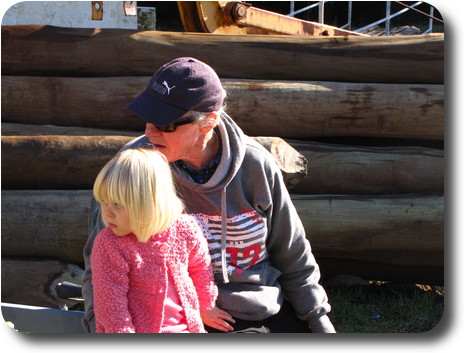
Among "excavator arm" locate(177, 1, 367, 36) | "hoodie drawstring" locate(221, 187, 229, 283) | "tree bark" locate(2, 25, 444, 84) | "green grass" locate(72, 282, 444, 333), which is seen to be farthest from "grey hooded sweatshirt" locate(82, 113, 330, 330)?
"excavator arm" locate(177, 1, 367, 36)

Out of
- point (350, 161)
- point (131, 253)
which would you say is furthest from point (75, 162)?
point (131, 253)

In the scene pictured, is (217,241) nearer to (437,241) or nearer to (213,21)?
(437,241)

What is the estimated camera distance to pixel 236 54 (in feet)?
15.3

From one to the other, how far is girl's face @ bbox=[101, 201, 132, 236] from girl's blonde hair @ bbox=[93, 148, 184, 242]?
17 mm

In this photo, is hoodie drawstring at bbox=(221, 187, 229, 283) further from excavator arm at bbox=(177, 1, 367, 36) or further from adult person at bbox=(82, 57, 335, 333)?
excavator arm at bbox=(177, 1, 367, 36)

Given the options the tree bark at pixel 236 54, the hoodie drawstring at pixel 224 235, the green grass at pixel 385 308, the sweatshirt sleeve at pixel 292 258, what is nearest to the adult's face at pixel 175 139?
the hoodie drawstring at pixel 224 235

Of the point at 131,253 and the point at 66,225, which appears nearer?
the point at 131,253

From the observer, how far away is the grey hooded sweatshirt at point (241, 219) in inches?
95.4

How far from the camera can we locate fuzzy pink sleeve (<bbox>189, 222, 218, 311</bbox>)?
90.3 inches

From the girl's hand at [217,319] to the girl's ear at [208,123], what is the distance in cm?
64

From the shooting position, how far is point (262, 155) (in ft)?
8.07

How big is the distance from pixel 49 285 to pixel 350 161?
6.64 feet

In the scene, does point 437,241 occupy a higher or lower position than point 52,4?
lower

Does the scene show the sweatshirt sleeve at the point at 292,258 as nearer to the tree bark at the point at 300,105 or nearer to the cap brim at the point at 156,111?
the cap brim at the point at 156,111
